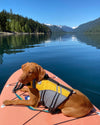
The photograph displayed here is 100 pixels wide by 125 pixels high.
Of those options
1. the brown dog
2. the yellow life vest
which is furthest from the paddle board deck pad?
the yellow life vest

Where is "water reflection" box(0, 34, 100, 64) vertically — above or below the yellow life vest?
above

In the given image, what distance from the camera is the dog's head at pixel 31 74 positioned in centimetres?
304

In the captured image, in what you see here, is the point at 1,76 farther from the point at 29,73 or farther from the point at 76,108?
the point at 76,108

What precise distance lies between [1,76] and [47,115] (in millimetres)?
7235

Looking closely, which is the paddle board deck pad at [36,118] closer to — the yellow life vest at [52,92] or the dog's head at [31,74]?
the yellow life vest at [52,92]

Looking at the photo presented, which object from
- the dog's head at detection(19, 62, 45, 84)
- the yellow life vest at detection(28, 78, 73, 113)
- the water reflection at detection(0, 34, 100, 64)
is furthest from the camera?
the water reflection at detection(0, 34, 100, 64)

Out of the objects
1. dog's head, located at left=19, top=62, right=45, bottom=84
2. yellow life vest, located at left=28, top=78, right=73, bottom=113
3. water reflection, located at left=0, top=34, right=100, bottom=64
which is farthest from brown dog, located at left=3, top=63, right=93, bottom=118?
water reflection, located at left=0, top=34, right=100, bottom=64

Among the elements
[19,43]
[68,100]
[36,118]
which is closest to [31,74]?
[68,100]

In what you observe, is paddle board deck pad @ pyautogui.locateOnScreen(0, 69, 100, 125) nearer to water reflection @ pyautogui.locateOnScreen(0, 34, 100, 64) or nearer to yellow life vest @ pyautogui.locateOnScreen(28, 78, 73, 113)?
yellow life vest @ pyautogui.locateOnScreen(28, 78, 73, 113)

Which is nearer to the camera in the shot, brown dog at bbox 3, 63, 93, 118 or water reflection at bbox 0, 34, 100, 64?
brown dog at bbox 3, 63, 93, 118

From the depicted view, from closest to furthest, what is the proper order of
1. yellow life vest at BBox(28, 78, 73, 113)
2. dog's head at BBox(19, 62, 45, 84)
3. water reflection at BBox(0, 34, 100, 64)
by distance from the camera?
dog's head at BBox(19, 62, 45, 84) < yellow life vest at BBox(28, 78, 73, 113) < water reflection at BBox(0, 34, 100, 64)

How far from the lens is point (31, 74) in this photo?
314 centimetres

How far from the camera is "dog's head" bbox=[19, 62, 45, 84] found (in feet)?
9.98

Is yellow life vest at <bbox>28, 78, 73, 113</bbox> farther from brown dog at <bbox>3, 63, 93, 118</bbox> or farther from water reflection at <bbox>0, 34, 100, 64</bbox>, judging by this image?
water reflection at <bbox>0, 34, 100, 64</bbox>
